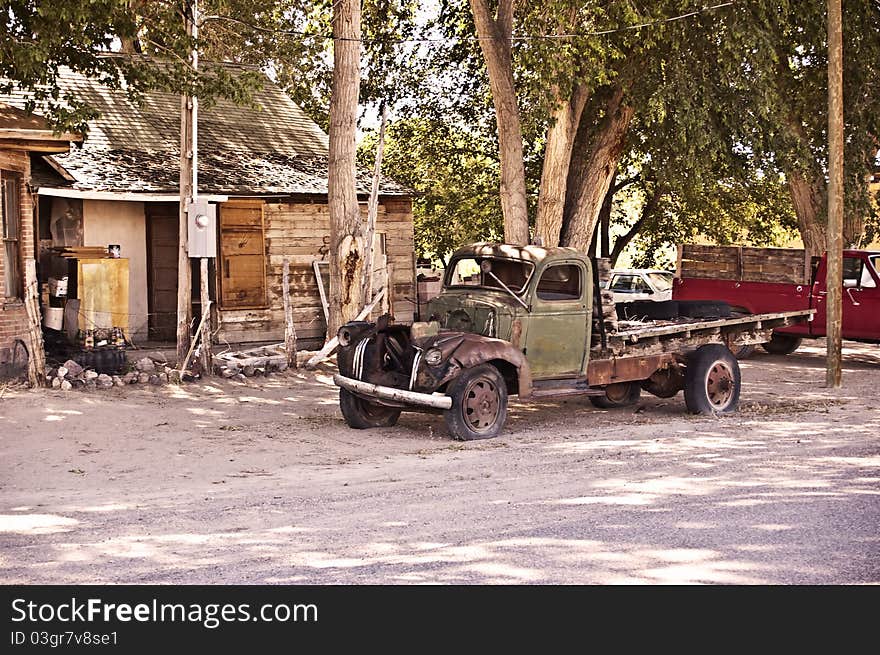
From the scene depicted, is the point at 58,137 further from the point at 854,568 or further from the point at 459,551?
the point at 854,568

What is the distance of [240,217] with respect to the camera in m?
21.7

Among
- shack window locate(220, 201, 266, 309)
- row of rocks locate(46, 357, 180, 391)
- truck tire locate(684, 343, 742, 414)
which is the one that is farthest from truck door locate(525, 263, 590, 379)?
shack window locate(220, 201, 266, 309)

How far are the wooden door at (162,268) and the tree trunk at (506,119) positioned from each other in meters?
6.30

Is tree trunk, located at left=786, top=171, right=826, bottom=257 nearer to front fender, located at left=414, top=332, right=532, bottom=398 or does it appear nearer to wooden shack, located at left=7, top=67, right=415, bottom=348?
wooden shack, located at left=7, top=67, right=415, bottom=348

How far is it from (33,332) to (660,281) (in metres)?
18.1

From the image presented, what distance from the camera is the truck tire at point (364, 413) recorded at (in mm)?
12523

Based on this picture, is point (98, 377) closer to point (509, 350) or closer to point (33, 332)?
point (33, 332)

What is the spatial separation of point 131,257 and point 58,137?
273 inches

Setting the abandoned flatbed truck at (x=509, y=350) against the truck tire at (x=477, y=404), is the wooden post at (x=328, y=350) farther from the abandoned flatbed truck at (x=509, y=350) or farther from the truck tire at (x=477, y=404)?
the truck tire at (x=477, y=404)

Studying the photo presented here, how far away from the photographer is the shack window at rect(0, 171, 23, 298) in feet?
53.7

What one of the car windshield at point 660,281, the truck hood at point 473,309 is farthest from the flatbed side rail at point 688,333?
the car windshield at point 660,281

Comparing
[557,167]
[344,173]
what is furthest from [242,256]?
[557,167]

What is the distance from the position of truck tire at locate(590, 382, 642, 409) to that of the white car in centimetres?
1392

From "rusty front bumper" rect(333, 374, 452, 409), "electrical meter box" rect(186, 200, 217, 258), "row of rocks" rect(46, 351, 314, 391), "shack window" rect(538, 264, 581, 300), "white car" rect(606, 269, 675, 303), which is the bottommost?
"row of rocks" rect(46, 351, 314, 391)
